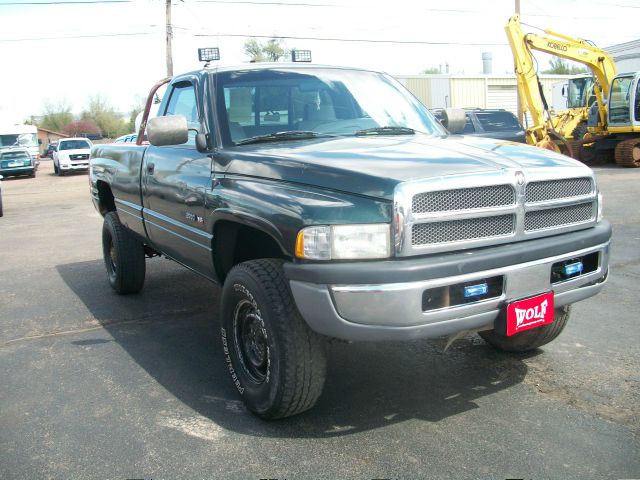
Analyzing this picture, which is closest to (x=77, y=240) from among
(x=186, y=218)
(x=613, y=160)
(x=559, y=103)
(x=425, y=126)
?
(x=186, y=218)

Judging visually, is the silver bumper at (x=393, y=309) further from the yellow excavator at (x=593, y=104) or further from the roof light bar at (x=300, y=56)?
the yellow excavator at (x=593, y=104)

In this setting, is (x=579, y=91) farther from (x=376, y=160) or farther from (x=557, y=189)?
(x=376, y=160)

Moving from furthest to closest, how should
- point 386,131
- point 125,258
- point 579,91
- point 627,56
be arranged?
point 627,56 < point 579,91 < point 125,258 < point 386,131

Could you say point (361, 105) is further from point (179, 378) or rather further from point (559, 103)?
point (559, 103)

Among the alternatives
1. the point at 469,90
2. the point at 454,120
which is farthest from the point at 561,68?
the point at 454,120

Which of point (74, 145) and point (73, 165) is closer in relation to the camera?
point (73, 165)

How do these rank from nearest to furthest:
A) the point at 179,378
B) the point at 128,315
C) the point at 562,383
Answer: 1. the point at 562,383
2. the point at 179,378
3. the point at 128,315

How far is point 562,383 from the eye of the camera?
4.04 m

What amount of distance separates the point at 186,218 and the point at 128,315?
1.81m

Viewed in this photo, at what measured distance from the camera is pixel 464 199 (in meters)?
3.17

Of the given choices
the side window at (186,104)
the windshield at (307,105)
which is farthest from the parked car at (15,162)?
the windshield at (307,105)

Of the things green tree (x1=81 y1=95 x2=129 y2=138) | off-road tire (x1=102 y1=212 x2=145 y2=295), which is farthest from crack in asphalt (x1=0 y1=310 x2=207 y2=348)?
green tree (x1=81 y1=95 x2=129 y2=138)

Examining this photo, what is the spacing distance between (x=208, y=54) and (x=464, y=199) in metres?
2.78

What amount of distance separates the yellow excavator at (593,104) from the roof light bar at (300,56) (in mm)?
14262
